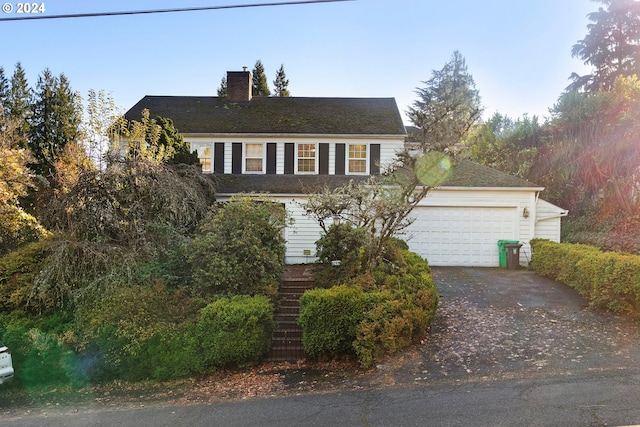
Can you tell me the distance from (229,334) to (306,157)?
10501 millimetres

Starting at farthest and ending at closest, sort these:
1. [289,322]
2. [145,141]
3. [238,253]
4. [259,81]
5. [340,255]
Result: [259,81]
[145,141]
[340,255]
[238,253]
[289,322]

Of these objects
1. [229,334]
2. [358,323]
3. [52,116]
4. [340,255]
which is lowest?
[229,334]

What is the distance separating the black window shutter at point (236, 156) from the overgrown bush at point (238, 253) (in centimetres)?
708

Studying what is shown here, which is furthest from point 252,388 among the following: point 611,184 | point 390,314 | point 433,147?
point 611,184

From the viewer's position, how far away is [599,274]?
8961 millimetres

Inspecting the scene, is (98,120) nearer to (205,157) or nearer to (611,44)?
(205,157)

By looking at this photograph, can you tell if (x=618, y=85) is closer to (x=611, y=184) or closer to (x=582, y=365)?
(x=611, y=184)

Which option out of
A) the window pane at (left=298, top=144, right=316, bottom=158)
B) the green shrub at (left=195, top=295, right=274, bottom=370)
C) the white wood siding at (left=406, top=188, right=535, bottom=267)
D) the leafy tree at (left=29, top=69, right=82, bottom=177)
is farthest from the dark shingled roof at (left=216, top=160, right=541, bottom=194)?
the leafy tree at (left=29, top=69, right=82, bottom=177)

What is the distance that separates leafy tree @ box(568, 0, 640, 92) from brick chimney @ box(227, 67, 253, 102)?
24296 mm

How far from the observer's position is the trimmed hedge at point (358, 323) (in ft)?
21.9

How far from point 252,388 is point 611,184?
1842 centimetres

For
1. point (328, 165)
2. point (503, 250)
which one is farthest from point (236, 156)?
point (503, 250)

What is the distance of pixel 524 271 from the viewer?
13352mm

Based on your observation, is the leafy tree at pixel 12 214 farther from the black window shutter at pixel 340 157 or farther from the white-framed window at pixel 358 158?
the white-framed window at pixel 358 158
